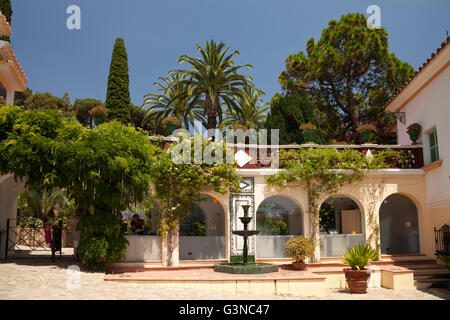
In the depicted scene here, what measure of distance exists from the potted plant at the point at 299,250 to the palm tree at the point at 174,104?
1135cm

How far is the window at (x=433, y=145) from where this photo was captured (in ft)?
50.7

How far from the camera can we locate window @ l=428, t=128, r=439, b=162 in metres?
15.4

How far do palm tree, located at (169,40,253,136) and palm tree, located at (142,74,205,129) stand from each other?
459 mm

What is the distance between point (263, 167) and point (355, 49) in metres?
16.0

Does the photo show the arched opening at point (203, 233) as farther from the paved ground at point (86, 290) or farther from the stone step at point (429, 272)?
the stone step at point (429, 272)

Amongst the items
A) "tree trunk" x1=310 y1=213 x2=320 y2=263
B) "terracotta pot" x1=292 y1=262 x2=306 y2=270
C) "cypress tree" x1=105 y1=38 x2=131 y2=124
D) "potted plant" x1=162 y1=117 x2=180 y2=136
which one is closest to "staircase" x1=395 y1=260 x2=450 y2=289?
"tree trunk" x1=310 y1=213 x2=320 y2=263

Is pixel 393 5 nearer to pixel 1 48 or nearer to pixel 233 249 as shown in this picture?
pixel 233 249

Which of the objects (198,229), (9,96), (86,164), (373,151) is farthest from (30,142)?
(373,151)

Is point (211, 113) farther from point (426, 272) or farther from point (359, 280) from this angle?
point (426, 272)

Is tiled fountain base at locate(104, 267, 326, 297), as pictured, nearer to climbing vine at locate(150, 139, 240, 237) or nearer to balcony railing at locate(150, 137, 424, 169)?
climbing vine at locate(150, 139, 240, 237)

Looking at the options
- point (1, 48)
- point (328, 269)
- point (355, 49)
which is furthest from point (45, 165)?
point (355, 49)
